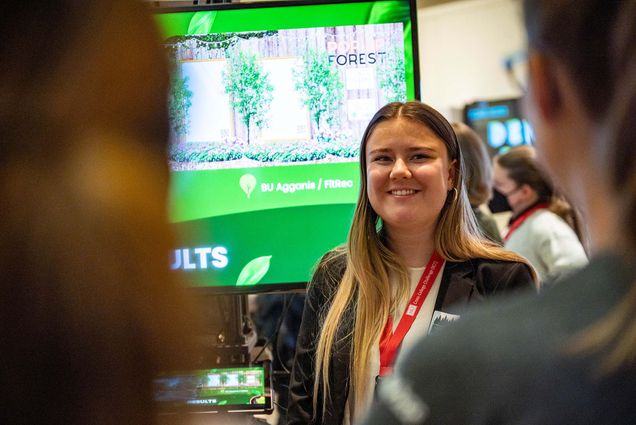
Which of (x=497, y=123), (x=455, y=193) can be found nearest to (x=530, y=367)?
(x=455, y=193)

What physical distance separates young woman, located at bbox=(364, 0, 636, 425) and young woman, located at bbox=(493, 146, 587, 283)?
309 cm

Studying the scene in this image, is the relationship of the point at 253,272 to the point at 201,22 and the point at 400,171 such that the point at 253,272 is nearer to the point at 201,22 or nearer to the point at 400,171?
the point at 400,171

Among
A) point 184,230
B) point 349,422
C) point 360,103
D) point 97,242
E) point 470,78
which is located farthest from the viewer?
point 470,78

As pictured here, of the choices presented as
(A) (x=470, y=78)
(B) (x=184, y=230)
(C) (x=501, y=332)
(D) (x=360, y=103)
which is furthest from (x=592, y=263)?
(A) (x=470, y=78)

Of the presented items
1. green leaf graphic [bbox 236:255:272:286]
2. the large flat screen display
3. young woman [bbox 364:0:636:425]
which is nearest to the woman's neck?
the large flat screen display

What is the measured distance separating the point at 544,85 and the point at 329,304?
1.69m

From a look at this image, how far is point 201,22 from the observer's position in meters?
2.59

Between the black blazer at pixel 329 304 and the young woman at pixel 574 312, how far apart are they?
1502 millimetres

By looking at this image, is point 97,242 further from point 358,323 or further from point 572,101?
point 358,323

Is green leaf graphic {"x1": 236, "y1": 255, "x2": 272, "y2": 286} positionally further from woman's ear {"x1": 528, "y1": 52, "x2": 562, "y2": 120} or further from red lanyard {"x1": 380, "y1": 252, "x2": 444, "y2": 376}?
woman's ear {"x1": 528, "y1": 52, "x2": 562, "y2": 120}

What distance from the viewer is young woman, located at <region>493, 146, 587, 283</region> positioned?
149 inches

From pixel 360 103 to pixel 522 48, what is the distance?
183 centimetres

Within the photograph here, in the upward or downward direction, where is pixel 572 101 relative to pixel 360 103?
downward

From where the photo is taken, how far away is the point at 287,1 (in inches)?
101
